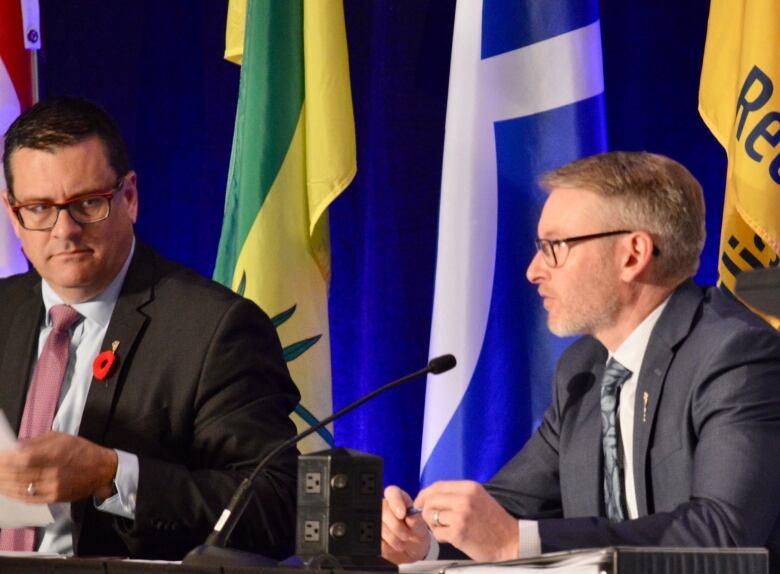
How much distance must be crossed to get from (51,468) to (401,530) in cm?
69

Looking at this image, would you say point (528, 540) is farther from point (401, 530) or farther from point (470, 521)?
point (401, 530)

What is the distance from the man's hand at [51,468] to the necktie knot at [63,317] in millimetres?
499

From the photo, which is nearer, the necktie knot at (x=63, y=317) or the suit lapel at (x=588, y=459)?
the suit lapel at (x=588, y=459)

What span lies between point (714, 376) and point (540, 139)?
1414 mm

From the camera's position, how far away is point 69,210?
9.80 feet

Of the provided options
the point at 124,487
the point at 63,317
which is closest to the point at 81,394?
the point at 63,317

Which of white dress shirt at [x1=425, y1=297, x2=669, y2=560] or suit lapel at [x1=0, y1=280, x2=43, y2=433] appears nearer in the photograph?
white dress shirt at [x1=425, y1=297, x2=669, y2=560]

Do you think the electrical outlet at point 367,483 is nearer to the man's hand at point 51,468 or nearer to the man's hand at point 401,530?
the man's hand at point 401,530

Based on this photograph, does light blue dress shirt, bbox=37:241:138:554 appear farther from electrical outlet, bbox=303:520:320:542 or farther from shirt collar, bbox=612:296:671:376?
shirt collar, bbox=612:296:671:376

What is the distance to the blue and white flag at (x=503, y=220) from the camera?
12.7 feet

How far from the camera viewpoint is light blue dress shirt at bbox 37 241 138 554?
2.71 metres

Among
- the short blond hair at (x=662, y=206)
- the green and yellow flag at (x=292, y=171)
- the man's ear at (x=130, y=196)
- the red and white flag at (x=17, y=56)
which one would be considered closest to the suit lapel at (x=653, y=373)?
the short blond hair at (x=662, y=206)

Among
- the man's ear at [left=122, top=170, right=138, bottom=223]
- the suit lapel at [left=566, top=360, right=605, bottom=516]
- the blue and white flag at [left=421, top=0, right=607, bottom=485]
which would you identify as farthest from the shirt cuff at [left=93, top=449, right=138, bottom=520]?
the blue and white flag at [left=421, top=0, right=607, bottom=485]

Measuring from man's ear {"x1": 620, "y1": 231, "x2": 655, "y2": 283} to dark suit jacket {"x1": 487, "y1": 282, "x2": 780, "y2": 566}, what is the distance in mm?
97
